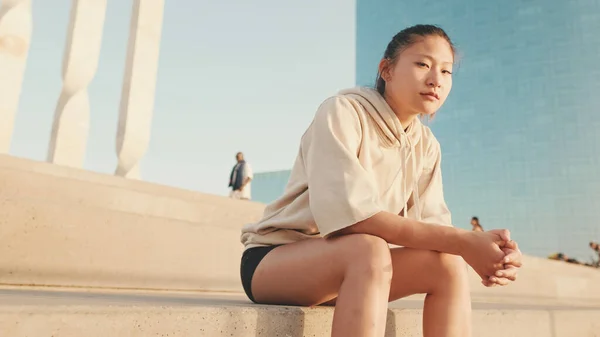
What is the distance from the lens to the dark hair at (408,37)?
1.36 meters

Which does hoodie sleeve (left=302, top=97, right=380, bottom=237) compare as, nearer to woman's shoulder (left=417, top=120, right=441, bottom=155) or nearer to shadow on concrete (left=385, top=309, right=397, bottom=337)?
woman's shoulder (left=417, top=120, right=441, bottom=155)

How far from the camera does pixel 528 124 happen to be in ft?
62.8

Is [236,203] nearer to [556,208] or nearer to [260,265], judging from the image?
[260,265]

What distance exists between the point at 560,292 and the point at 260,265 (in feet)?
17.6

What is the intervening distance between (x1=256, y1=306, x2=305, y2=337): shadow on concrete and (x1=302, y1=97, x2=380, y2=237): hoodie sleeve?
0.71ft

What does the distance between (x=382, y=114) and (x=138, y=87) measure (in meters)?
7.76

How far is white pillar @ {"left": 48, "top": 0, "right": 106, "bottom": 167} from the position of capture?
728 centimetres

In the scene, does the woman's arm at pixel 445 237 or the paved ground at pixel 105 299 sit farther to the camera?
the woman's arm at pixel 445 237

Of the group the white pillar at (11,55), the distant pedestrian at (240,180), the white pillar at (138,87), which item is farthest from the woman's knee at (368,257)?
the white pillar at (138,87)

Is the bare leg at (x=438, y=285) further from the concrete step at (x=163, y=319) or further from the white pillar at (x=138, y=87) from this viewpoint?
the white pillar at (x=138, y=87)

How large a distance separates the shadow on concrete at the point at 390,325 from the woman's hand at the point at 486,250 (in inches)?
12.9

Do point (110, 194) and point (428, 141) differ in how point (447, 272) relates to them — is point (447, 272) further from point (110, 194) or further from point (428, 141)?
point (110, 194)

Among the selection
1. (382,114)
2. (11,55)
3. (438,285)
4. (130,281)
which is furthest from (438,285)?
(11,55)

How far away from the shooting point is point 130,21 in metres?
8.64
